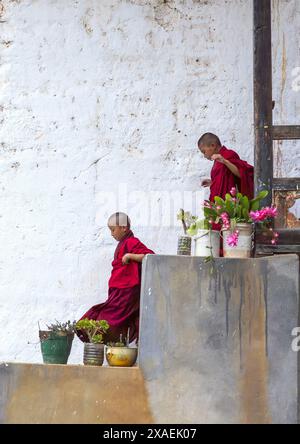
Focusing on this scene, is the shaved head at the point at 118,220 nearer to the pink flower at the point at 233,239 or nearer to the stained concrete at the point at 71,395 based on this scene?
the pink flower at the point at 233,239

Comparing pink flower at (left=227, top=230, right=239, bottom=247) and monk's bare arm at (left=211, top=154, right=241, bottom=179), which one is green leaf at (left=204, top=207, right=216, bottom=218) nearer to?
pink flower at (left=227, top=230, right=239, bottom=247)

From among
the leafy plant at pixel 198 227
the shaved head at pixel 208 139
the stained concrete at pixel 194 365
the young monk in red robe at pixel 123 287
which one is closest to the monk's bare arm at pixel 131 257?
the young monk in red robe at pixel 123 287

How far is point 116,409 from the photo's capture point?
6.34 meters

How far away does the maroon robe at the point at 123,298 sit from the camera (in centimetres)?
748

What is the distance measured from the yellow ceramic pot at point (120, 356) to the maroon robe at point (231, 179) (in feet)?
4.65

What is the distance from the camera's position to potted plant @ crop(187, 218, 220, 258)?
6602mm

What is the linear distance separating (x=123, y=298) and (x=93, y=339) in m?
0.67

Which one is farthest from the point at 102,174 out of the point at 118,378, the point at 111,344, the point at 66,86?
the point at 118,378

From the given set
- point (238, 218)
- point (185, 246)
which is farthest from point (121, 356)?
point (238, 218)

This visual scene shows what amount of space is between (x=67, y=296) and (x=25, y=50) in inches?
80.2

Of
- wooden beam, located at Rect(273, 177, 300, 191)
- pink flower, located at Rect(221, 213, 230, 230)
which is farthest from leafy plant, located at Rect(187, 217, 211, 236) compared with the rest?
wooden beam, located at Rect(273, 177, 300, 191)

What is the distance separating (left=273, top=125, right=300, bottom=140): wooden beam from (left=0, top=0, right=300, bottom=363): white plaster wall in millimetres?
1220
